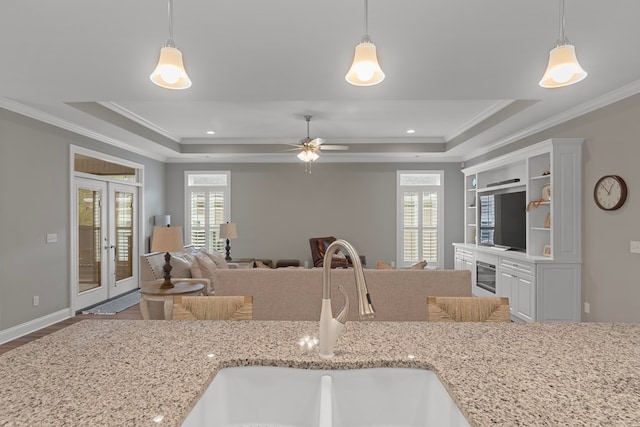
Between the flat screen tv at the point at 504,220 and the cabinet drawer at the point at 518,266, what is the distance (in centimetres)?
35

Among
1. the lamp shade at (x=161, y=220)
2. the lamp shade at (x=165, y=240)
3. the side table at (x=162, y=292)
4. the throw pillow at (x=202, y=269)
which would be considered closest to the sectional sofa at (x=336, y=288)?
the side table at (x=162, y=292)

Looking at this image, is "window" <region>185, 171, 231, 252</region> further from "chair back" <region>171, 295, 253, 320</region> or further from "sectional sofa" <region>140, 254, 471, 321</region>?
"chair back" <region>171, 295, 253, 320</region>

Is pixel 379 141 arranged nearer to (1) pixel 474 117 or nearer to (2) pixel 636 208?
(1) pixel 474 117

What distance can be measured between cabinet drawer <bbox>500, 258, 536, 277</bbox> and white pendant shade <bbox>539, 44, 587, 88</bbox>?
3374mm

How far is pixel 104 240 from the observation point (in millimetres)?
5773

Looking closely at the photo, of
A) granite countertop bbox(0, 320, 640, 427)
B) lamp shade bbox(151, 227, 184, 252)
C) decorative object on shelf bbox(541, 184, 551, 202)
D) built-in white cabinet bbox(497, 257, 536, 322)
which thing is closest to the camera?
granite countertop bbox(0, 320, 640, 427)

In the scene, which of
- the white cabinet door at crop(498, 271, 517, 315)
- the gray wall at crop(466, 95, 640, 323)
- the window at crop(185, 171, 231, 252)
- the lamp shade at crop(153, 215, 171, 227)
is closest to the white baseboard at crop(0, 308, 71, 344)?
the lamp shade at crop(153, 215, 171, 227)

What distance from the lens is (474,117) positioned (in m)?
5.43

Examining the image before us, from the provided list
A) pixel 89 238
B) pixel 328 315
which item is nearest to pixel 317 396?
pixel 328 315

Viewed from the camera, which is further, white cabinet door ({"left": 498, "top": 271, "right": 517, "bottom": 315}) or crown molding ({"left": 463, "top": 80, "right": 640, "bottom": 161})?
white cabinet door ({"left": 498, "top": 271, "right": 517, "bottom": 315})

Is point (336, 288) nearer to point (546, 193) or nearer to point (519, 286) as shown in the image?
point (519, 286)

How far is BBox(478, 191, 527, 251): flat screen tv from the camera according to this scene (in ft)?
16.7

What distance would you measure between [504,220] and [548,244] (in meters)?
0.89

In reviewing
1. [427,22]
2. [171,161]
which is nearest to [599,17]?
[427,22]
